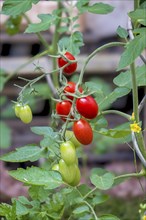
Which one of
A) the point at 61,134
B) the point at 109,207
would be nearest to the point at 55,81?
the point at 109,207

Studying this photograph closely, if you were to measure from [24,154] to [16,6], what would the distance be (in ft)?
1.01

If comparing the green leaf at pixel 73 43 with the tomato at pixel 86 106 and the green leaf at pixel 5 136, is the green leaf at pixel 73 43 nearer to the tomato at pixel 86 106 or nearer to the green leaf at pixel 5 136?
the tomato at pixel 86 106

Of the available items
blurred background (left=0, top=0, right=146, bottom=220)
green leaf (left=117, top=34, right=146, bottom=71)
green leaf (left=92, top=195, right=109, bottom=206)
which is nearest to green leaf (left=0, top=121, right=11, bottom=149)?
blurred background (left=0, top=0, right=146, bottom=220)

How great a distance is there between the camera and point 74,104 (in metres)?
1.24

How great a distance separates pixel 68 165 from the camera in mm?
1271

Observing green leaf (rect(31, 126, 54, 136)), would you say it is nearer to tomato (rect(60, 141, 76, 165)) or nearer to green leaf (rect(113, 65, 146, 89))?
tomato (rect(60, 141, 76, 165))

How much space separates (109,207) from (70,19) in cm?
117

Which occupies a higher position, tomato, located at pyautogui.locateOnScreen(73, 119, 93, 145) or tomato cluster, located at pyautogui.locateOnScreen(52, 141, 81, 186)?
tomato, located at pyautogui.locateOnScreen(73, 119, 93, 145)

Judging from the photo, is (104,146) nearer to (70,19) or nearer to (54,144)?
(70,19)

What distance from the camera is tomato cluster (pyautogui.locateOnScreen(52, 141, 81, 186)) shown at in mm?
1240

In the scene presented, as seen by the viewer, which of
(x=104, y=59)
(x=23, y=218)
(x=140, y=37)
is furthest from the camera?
(x=104, y=59)

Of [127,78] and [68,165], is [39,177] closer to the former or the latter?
[68,165]

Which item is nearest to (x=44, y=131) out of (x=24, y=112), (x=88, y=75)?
(x=24, y=112)

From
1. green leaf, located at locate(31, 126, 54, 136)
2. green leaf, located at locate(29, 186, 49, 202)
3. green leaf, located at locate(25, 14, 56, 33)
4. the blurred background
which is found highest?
green leaf, located at locate(25, 14, 56, 33)
